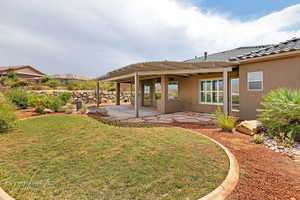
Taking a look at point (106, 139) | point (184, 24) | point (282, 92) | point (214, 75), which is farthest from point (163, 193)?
point (184, 24)

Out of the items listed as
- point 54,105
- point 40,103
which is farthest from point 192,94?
point 40,103

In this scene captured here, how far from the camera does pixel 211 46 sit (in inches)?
624

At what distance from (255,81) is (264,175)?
613 centimetres

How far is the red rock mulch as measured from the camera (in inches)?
85.0

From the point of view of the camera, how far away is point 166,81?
10.1 meters

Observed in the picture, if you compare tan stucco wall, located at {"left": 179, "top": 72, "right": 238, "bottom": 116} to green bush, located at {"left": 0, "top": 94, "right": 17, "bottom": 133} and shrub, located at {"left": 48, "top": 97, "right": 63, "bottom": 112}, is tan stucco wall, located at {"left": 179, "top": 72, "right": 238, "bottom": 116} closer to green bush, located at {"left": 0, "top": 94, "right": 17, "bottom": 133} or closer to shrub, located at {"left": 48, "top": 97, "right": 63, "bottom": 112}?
shrub, located at {"left": 48, "top": 97, "right": 63, "bottom": 112}

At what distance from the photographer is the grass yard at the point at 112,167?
2.21 meters

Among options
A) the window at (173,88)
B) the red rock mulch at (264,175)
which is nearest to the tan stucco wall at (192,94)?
the window at (173,88)

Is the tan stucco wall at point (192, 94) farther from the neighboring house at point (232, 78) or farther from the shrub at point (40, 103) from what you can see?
the shrub at point (40, 103)

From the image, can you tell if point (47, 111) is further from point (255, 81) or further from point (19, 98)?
point (255, 81)

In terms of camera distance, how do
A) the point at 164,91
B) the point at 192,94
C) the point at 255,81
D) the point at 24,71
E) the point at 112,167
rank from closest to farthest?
the point at 112,167 < the point at 255,81 < the point at 164,91 < the point at 192,94 < the point at 24,71

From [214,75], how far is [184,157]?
811 cm

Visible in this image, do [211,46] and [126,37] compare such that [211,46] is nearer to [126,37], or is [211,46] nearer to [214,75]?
[214,75]

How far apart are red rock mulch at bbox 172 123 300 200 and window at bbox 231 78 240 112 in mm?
4989
